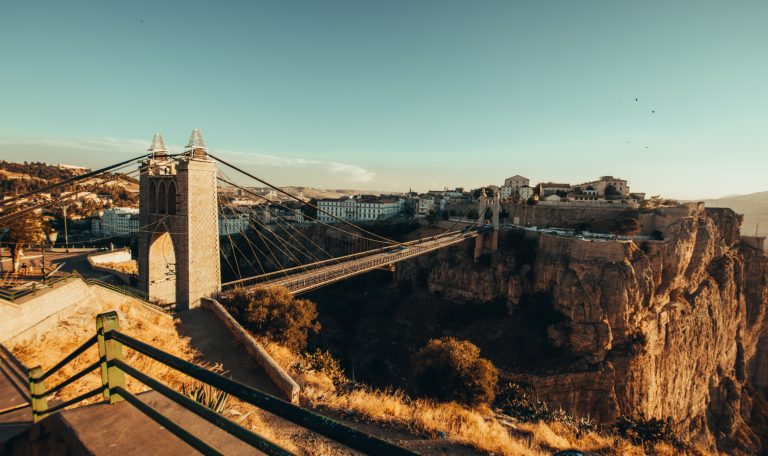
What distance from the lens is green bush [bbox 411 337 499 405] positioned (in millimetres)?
11930

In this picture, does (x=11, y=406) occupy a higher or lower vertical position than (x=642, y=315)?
higher

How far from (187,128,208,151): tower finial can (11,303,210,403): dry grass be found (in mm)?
5933

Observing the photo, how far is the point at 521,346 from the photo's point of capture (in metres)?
25.3

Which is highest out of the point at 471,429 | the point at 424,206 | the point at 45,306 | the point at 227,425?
the point at 227,425

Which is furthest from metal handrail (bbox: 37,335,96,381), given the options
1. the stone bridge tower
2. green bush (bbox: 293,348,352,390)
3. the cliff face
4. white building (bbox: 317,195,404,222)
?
white building (bbox: 317,195,404,222)

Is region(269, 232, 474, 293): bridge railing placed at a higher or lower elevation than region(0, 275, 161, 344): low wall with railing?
lower

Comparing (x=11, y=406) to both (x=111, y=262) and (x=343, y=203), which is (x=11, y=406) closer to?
(x=111, y=262)

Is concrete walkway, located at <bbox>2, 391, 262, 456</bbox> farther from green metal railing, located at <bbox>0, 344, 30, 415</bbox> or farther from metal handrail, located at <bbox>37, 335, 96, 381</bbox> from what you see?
green metal railing, located at <bbox>0, 344, 30, 415</bbox>

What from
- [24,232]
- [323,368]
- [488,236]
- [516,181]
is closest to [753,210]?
[516,181]

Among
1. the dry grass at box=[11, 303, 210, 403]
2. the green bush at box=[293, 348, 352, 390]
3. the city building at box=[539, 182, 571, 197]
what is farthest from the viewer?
the city building at box=[539, 182, 571, 197]

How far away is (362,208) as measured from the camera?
196 ft

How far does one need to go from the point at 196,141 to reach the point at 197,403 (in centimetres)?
1387

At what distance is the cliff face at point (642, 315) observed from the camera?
2330 cm

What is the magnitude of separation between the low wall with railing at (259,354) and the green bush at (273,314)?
557mm
